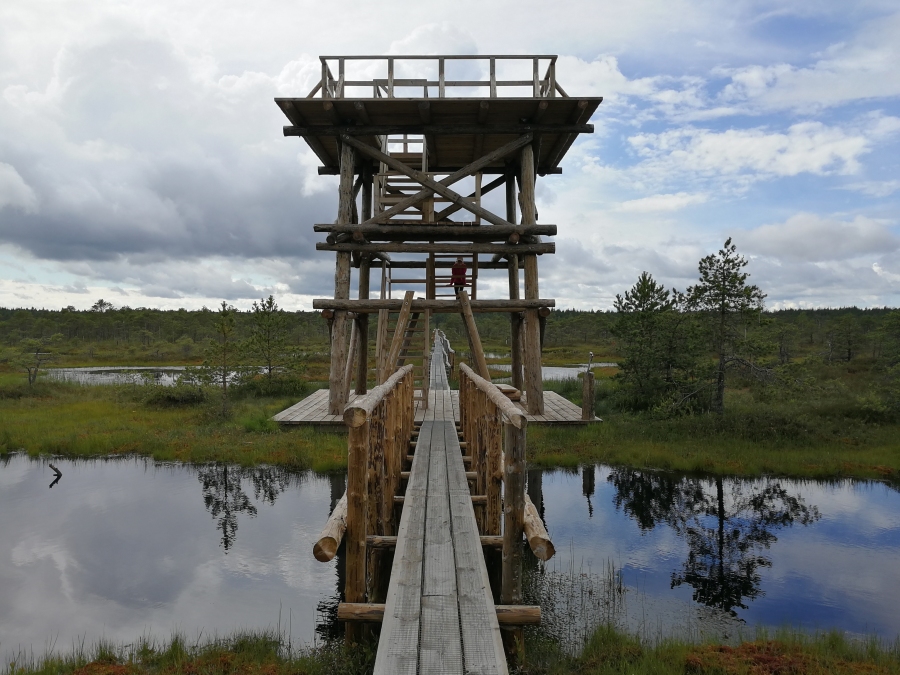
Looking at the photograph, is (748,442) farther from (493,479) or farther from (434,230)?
(493,479)

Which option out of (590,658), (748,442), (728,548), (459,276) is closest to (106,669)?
(590,658)

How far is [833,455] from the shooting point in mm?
15062

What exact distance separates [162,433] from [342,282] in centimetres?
1048

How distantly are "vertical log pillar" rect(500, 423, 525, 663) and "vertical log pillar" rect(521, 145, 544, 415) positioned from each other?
684cm

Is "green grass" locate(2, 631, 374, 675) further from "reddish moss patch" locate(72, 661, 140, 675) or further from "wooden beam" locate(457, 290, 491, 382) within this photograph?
"wooden beam" locate(457, 290, 491, 382)

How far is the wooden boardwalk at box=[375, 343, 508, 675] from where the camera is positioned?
122 inches

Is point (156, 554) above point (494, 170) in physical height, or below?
below

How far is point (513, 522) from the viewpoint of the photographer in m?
5.02

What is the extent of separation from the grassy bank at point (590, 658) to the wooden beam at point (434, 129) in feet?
32.0

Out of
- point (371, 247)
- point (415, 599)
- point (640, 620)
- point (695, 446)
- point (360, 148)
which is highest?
point (360, 148)

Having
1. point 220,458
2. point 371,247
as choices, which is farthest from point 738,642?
point 220,458

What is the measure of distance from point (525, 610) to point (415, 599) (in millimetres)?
1250

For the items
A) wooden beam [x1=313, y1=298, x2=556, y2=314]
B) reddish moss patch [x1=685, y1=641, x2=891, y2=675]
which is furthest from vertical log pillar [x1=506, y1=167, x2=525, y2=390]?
reddish moss patch [x1=685, y1=641, x2=891, y2=675]

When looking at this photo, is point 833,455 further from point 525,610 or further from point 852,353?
point 852,353
